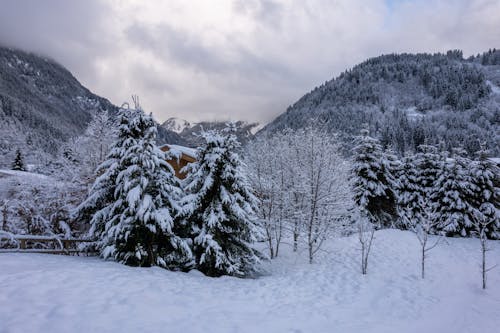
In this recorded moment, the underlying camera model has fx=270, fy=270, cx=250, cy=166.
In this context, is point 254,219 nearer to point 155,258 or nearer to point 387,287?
point 155,258

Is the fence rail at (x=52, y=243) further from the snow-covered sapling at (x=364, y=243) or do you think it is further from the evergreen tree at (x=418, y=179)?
the evergreen tree at (x=418, y=179)

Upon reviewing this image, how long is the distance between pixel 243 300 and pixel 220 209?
4.97m

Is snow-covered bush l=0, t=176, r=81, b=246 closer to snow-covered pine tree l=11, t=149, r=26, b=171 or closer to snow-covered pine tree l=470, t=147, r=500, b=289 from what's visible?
snow-covered pine tree l=470, t=147, r=500, b=289

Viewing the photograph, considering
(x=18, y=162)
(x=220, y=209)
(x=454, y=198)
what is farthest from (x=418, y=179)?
(x=18, y=162)

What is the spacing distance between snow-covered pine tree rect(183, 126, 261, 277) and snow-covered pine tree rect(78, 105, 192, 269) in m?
0.88

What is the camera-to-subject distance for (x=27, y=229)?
15.6m

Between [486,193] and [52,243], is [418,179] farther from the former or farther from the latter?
[52,243]

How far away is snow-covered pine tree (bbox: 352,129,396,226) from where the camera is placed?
23.9 m

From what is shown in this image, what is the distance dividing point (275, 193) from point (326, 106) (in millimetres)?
148828

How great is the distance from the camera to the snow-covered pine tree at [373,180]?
23.9m

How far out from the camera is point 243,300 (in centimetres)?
885

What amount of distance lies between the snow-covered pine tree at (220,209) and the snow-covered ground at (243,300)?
1457 mm

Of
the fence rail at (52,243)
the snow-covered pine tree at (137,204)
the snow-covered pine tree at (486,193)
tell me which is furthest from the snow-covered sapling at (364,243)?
the fence rail at (52,243)

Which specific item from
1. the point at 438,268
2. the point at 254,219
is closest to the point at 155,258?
the point at 254,219
